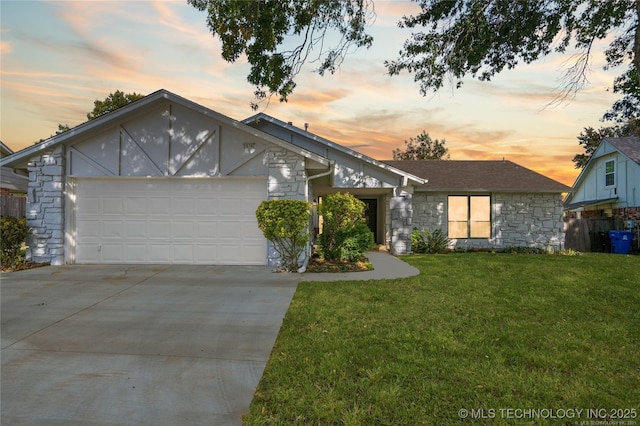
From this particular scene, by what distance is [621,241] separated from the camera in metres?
14.7

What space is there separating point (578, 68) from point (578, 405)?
8191 mm

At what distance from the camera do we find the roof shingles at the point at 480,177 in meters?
14.2

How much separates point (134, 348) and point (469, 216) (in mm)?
14111

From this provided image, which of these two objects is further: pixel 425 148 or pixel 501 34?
pixel 425 148

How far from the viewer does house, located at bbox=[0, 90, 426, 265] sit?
8844 millimetres

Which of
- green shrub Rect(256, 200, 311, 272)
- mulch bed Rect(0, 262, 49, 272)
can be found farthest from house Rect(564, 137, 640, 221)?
mulch bed Rect(0, 262, 49, 272)

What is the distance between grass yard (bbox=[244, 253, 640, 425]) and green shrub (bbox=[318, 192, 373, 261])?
3148 millimetres

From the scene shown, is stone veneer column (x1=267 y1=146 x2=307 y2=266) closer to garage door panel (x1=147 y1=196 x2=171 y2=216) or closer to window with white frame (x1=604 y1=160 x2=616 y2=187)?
garage door panel (x1=147 y1=196 x2=171 y2=216)

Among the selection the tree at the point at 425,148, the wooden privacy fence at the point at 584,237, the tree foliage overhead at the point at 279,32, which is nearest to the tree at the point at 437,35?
the tree foliage overhead at the point at 279,32

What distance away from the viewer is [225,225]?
9.09 m

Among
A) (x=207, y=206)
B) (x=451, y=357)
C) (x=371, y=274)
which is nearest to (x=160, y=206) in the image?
(x=207, y=206)

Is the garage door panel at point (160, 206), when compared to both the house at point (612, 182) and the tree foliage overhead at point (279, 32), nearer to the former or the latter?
the tree foliage overhead at point (279, 32)

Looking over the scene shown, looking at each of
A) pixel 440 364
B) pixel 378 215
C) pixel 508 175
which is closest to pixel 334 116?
pixel 378 215

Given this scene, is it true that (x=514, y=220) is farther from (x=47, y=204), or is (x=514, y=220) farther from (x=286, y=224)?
(x=47, y=204)
